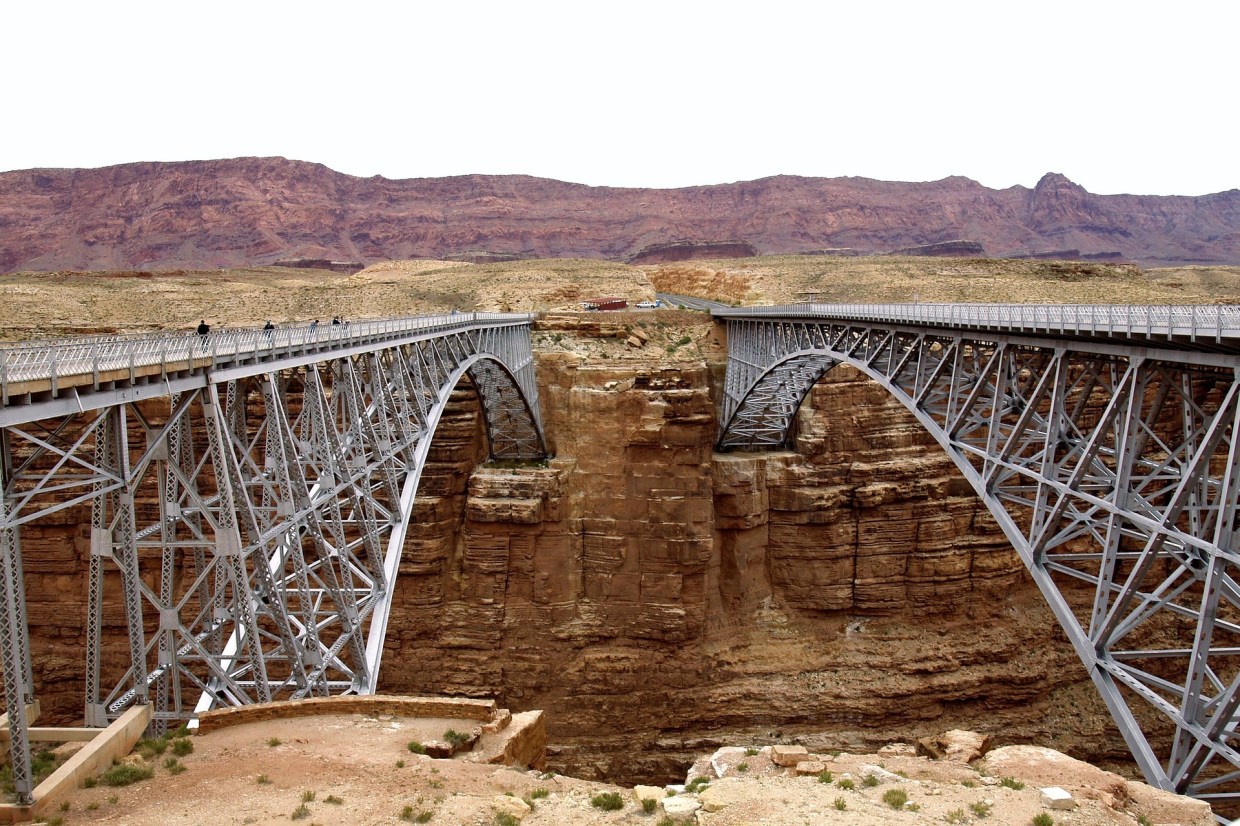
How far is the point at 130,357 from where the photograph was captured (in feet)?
35.2

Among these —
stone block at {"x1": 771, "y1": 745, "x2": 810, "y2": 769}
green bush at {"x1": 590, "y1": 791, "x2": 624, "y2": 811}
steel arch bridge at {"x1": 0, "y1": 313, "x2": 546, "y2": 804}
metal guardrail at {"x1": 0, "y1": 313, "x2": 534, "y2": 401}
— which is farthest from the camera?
stone block at {"x1": 771, "y1": 745, "x2": 810, "y2": 769}

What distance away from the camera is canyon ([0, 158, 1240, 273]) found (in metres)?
109

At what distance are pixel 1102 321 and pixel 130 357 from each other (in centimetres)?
1425

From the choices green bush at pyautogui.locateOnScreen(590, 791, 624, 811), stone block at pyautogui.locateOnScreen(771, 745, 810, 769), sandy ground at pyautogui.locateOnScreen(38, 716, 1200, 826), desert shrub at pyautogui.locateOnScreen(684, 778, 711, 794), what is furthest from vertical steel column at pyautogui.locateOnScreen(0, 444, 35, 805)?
stone block at pyautogui.locateOnScreen(771, 745, 810, 769)

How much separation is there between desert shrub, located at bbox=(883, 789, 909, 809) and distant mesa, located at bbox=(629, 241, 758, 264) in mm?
100609

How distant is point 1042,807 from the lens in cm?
1125

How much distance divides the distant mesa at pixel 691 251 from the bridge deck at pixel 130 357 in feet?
316

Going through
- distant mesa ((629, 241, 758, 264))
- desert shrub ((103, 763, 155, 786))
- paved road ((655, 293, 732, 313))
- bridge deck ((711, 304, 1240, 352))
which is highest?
distant mesa ((629, 241, 758, 264))

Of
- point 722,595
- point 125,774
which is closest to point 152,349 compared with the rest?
point 125,774

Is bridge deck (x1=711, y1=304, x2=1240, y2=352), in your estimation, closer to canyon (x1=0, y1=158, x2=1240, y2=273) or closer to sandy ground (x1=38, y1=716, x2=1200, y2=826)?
sandy ground (x1=38, y1=716, x2=1200, y2=826)

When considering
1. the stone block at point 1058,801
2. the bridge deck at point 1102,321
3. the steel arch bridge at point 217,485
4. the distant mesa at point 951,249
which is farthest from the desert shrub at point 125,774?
the distant mesa at point 951,249

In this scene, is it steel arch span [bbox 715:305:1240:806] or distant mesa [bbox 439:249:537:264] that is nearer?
steel arch span [bbox 715:305:1240:806]

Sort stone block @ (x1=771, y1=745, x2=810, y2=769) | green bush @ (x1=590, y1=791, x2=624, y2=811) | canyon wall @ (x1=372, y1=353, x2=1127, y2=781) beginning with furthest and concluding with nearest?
canyon wall @ (x1=372, y1=353, x2=1127, y2=781) < stone block @ (x1=771, y1=745, x2=810, y2=769) < green bush @ (x1=590, y1=791, x2=624, y2=811)

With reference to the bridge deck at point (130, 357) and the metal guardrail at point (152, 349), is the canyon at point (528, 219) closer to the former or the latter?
the metal guardrail at point (152, 349)
